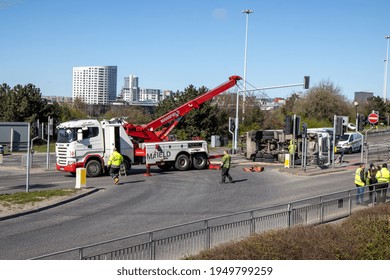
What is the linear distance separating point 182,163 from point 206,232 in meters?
19.1

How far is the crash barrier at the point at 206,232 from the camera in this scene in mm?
8578

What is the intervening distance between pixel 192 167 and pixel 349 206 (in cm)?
1538

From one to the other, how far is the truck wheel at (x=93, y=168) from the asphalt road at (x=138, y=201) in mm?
616

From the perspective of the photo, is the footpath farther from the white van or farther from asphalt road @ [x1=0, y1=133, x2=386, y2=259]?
the white van

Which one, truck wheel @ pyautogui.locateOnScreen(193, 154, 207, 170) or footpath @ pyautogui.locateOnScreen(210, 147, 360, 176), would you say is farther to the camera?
truck wheel @ pyautogui.locateOnScreen(193, 154, 207, 170)

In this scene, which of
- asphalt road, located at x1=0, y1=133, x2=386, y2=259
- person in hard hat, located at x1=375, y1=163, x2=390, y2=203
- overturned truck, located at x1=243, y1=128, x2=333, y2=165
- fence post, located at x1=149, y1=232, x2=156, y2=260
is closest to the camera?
fence post, located at x1=149, y1=232, x2=156, y2=260

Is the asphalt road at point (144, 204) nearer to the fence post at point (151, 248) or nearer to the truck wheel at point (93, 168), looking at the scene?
the truck wheel at point (93, 168)

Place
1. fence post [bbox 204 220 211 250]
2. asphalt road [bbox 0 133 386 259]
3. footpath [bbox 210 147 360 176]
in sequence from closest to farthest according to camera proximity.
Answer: fence post [bbox 204 220 211 250] → asphalt road [bbox 0 133 386 259] → footpath [bbox 210 147 360 176]

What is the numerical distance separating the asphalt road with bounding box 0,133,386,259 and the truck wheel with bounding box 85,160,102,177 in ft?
2.02

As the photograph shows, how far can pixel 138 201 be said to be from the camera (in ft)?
64.0

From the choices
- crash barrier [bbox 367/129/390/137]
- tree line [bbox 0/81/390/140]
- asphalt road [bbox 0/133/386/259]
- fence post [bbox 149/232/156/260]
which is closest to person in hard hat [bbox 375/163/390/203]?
asphalt road [bbox 0/133/386/259]

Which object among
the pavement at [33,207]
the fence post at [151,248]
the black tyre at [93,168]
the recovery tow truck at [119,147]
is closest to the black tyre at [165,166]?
the recovery tow truck at [119,147]

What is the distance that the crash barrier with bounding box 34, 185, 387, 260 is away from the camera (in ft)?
Result: 28.1
